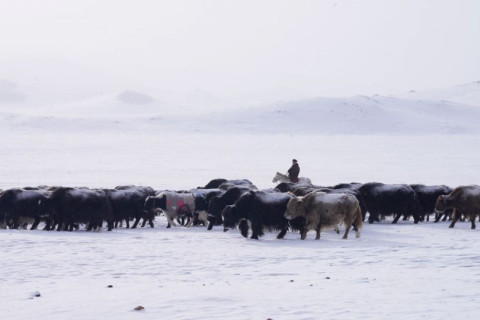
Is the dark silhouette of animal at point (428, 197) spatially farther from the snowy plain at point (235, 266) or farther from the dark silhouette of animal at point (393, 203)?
the snowy plain at point (235, 266)

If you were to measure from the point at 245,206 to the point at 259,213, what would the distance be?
41 cm

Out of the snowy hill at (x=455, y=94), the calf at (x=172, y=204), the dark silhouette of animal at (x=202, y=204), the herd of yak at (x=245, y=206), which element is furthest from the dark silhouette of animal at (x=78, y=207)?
the snowy hill at (x=455, y=94)

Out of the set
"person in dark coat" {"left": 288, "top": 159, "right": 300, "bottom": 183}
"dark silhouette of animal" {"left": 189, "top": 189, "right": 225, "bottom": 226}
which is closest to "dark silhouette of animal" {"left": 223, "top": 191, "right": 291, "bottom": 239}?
"dark silhouette of animal" {"left": 189, "top": 189, "right": 225, "bottom": 226}

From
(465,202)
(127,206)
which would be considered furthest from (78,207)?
(465,202)

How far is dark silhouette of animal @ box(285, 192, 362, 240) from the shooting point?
53.7 ft

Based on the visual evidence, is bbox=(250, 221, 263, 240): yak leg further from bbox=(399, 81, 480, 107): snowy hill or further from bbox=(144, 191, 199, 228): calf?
bbox=(399, 81, 480, 107): snowy hill

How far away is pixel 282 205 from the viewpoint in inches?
663

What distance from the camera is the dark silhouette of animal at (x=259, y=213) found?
16672 mm

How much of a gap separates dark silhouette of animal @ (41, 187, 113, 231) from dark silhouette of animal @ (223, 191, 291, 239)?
2944 mm

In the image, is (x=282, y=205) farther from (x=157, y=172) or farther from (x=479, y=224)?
(x=157, y=172)

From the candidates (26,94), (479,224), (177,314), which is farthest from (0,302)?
(26,94)

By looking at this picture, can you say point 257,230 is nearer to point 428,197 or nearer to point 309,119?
point 428,197

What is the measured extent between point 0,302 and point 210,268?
3377mm

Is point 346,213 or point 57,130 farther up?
point 57,130
